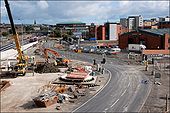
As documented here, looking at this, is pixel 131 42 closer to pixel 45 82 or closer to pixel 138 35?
pixel 138 35

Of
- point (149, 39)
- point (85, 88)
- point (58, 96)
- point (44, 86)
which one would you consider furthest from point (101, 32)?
point (58, 96)

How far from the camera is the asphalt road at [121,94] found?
3191 cm

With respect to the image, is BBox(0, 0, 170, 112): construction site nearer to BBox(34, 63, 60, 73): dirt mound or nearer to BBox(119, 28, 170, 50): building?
A: BBox(34, 63, 60, 73): dirt mound

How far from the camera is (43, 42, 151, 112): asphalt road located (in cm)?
3191

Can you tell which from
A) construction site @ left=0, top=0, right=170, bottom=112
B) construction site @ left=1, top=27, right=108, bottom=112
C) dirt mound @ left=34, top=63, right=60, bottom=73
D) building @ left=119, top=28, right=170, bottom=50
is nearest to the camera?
construction site @ left=0, top=0, right=170, bottom=112

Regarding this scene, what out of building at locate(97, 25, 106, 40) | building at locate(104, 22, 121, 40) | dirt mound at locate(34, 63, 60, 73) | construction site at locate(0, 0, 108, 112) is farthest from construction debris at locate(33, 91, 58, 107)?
building at locate(104, 22, 121, 40)

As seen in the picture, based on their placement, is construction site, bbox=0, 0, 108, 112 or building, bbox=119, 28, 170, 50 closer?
construction site, bbox=0, 0, 108, 112

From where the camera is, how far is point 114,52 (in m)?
83.1

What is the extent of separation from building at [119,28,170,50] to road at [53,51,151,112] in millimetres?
28844

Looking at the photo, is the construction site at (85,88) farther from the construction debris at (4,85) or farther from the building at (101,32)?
the building at (101,32)

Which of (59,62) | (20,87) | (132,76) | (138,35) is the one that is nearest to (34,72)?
(59,62)

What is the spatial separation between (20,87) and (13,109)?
11.0 m

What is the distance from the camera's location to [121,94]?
3816cm

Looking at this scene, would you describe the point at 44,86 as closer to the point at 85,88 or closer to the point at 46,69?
the point at 85,88
